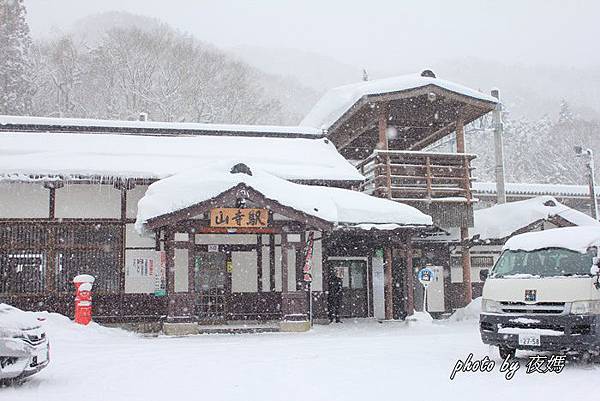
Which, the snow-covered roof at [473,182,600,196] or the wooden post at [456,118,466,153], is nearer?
the wooden post at [456,118,466,153]

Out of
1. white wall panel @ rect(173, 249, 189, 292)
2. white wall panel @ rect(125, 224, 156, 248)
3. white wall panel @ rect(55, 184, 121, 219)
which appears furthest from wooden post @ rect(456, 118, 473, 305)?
white wall panel @ rect(55, 184, 121, 219)

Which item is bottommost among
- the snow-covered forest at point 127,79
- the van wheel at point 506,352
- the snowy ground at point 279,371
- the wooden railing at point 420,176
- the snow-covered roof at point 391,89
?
the snowy ground at point 279,371

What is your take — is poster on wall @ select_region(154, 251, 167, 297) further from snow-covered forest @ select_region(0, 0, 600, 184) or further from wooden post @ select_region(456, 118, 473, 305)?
snow-covered forest @ select_region(0, 0, 600, 184)

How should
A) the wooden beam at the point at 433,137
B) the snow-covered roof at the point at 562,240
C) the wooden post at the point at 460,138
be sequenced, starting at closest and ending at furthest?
the snow-covered roof at the point at 562,240, the wooden post at the point at 460,138, the wooden beam at the point at 433,137

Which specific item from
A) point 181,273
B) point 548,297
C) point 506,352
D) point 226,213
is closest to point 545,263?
point 548,297

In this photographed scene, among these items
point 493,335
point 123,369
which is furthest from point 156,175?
point 493,335

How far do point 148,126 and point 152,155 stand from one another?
8.05 feet

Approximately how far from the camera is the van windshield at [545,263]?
9633 millimetres

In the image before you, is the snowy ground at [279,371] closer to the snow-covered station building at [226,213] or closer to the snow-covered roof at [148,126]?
the snow-covered station building at [226,213]

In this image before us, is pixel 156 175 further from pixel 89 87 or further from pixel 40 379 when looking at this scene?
pixel 89 87

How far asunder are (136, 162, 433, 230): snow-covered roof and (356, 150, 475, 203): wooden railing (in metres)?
1.84

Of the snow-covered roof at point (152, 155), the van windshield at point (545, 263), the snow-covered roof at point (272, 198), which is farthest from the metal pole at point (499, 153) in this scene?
the van windshield at point (545, 263)

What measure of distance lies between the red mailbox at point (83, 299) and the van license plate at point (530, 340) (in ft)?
35.1

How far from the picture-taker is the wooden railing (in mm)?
19188
